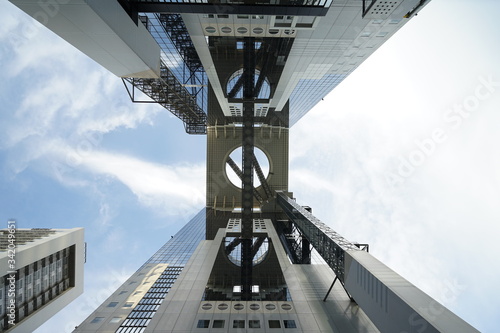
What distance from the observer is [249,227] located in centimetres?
3186

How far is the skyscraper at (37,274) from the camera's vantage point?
27234 millimetres

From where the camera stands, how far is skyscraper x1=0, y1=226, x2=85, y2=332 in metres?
27.2

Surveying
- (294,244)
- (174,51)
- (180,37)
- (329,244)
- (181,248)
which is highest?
(180,37)

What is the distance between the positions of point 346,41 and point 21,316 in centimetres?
4198

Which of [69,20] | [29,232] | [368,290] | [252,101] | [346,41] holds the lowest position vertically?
[29,232]

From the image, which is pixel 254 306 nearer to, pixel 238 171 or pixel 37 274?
pixel 37 274

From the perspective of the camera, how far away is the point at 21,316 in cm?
2919

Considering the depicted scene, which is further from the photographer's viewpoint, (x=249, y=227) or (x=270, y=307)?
(x=249, y=227)

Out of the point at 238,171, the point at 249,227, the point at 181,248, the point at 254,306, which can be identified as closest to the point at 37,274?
the point at 181,248

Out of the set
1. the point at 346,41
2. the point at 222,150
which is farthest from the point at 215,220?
the point at 346,41

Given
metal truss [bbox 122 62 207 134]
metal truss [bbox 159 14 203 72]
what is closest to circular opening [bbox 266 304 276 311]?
metal truss [bbox 159 14 203 72]

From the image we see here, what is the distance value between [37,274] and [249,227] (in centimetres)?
2599

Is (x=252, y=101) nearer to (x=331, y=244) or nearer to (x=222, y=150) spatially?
(x=331, y=244)

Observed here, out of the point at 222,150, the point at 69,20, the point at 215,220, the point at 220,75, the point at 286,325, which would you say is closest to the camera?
the point at 69,20
